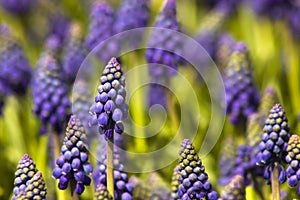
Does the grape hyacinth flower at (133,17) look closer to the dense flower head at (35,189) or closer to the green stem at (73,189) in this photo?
the green stem at (73,189)

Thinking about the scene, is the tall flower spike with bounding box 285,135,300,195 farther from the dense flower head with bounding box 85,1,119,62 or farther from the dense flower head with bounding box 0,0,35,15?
the dense flower head with bounding box 0,0,35,15

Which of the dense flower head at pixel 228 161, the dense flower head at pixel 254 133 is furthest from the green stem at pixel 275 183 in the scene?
the dense flower head at pixel 228 161

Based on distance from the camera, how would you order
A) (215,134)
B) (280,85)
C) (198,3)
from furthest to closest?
(198,3), (280,85), (215,134)

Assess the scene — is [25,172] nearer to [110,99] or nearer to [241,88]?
[110,99]

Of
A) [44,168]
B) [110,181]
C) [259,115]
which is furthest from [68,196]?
[259,115]

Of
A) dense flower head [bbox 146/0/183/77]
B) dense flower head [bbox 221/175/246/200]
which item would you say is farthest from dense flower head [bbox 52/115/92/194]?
dense flower head [bbox 146/0/183/77]

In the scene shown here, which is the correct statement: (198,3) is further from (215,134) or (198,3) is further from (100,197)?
(100,197)

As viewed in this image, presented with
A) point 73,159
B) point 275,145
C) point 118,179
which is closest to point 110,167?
point 73,159
